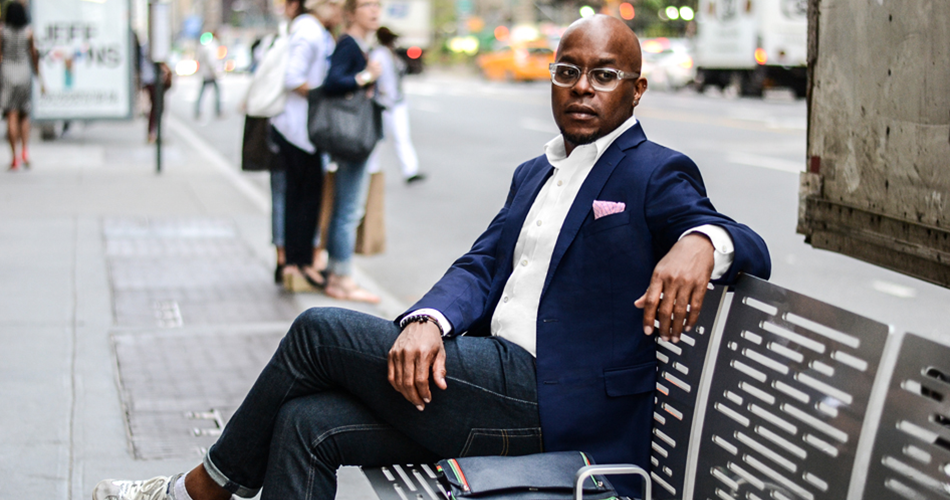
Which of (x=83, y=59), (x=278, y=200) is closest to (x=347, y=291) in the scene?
(x=278, y=200)

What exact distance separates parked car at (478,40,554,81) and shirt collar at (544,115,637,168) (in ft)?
126

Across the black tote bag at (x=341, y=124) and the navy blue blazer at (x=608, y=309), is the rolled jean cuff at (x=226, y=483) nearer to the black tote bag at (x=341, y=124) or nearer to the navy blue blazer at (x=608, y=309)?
the navy blue blazer at (x=608, y=309)

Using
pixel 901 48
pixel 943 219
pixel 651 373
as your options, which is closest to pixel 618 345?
pixel 651 373

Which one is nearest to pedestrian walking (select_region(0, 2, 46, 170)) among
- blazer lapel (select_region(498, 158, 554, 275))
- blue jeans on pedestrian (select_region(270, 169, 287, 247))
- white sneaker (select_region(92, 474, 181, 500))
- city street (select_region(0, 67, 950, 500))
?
city street (select_region(0, 67, 950, 500))

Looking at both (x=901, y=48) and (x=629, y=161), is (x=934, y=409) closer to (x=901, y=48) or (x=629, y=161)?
(x=629, y=161)

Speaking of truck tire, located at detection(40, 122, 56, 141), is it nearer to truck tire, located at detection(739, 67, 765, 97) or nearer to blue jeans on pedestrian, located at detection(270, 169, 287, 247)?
blue jeans on pedestrian, located at detection(270, 169, 287, 247)

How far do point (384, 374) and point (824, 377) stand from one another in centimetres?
104

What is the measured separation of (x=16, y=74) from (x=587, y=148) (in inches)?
432

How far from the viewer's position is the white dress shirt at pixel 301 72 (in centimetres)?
653

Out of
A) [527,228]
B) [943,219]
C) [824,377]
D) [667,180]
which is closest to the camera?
[824,377]

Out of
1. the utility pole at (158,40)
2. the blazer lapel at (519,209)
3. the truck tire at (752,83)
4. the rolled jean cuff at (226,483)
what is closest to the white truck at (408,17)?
the truck tire at (752,83)

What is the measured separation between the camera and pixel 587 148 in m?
2.84

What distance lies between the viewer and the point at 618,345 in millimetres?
2674

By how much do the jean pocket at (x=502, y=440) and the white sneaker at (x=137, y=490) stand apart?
0.88m
